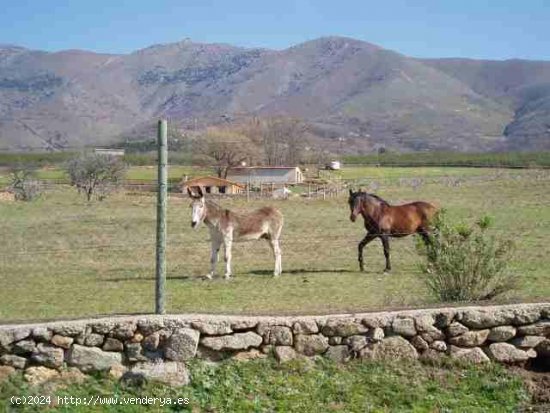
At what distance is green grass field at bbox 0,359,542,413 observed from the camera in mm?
6562

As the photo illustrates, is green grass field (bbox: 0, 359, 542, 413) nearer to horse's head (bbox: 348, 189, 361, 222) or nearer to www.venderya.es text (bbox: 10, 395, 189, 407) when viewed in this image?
www.venderya.es text (bbox: 10, 395, 189, 407)

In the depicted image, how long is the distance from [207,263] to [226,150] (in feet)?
65.3

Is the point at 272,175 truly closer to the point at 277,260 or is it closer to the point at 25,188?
the point at 277,260

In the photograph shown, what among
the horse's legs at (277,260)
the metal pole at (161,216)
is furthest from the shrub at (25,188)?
the metal pole at (161,216)

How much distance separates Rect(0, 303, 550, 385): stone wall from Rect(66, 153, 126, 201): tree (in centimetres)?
3778

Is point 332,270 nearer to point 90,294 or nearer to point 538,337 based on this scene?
point 90,294

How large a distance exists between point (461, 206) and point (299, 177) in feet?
27.0

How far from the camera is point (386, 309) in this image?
7941mm

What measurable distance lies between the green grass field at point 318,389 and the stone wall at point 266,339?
5.5 inches

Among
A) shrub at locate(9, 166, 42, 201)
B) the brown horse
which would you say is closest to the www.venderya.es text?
the brown horse

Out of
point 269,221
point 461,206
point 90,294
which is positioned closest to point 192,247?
point 269,221

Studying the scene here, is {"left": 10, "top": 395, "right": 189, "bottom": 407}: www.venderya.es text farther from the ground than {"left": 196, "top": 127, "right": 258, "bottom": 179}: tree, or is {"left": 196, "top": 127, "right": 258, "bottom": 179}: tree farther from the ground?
{"left": 196, "top": 127, "right": 258, "bottom": 179}: tree

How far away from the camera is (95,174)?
4769cm

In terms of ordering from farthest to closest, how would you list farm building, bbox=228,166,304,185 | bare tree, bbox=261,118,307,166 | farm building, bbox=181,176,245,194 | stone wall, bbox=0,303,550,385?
farm building, bbox=181,176,245,194
farm building, bbox=228,166,304,185
bare tree, bbox=261,118,307,166
stone wall, bbox=0,303,550,385
